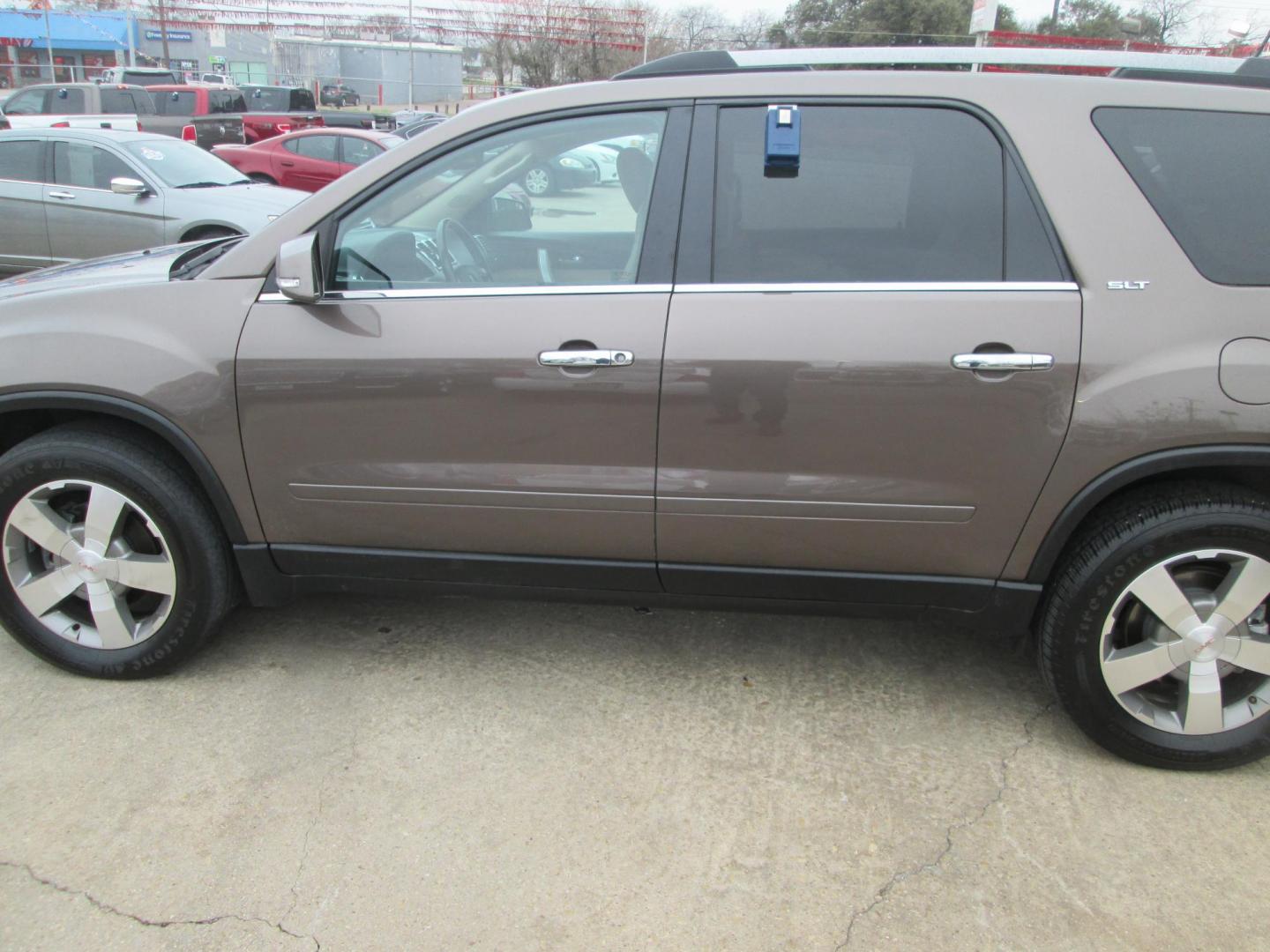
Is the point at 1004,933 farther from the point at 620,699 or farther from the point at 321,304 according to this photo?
the point at 321,304

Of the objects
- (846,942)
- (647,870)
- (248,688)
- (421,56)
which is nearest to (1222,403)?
(846,942)

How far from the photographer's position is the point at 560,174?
2758 mm

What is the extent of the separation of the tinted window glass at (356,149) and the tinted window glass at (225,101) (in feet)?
32.8

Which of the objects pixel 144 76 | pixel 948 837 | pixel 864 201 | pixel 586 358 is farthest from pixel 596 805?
pixel 144 76

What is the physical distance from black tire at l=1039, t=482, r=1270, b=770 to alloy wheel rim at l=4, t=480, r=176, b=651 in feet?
8.60

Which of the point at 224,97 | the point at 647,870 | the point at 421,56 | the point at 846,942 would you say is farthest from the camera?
the point at 421,56

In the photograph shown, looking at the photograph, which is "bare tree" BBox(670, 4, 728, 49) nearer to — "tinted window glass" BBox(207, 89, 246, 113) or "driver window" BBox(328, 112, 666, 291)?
"tinted window glass" BBox(207, 89, 246, 113)

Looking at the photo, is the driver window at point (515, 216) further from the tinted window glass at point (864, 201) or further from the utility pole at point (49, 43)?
the utility pole at point (49, 43)

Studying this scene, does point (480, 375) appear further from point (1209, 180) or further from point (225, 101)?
point (225, 101)

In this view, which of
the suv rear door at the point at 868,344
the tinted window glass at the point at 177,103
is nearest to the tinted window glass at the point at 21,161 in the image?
the suv rear door at the point at 868,344

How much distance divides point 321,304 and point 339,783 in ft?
4.37

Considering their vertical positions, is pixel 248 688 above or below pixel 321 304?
below

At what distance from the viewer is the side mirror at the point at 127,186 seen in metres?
7.38

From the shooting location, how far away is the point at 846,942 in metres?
2.05
